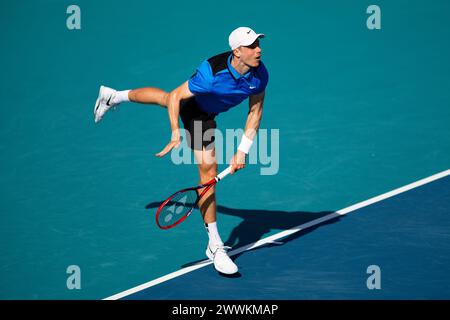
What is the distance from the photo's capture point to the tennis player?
934cm

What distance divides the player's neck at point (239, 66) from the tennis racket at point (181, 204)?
3.53ft

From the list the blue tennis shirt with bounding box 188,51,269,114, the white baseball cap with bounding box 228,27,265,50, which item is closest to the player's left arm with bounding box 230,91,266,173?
the blue tennis shirt with bounding box 188,51,269,114

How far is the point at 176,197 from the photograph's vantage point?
9.54m

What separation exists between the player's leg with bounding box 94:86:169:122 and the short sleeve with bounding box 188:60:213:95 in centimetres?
58

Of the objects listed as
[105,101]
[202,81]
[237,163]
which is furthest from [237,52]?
[105,101]

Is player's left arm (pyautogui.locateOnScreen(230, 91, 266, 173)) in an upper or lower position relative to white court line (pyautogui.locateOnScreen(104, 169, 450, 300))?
upper

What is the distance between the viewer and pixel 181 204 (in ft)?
31.7

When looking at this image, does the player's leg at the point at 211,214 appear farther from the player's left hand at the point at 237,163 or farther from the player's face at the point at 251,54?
the player's face at the point at 251,54

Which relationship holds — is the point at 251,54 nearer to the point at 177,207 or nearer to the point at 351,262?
the point at 177,207

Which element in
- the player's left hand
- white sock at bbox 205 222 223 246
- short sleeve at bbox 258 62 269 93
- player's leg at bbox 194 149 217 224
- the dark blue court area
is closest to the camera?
the dark blue court area

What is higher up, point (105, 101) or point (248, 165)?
point (105, 101)

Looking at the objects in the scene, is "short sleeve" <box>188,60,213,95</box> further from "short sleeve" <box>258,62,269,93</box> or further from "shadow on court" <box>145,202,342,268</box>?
"shadow on court" <box>145,202,342,268</box>

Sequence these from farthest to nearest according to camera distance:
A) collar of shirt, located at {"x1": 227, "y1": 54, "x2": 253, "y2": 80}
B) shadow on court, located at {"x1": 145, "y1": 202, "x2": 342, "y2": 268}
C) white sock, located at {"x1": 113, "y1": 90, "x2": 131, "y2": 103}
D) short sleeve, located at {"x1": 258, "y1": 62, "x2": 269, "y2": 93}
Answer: white sock, located at {"x1": 113, "y1": 90, "x2": 131, "y2": 103}
shadow on court, located at {"x1": 145, "y1": 202, "x2": 342, "y2": 268}
short sleeve, located at {"x1": 258, "y1": 62, "x2": 269, "y2": 93}
collar of shirt, located at {"x1": 227, "y1": 54, "x2": 253, "y2": 80}

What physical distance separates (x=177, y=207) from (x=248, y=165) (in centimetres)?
279
